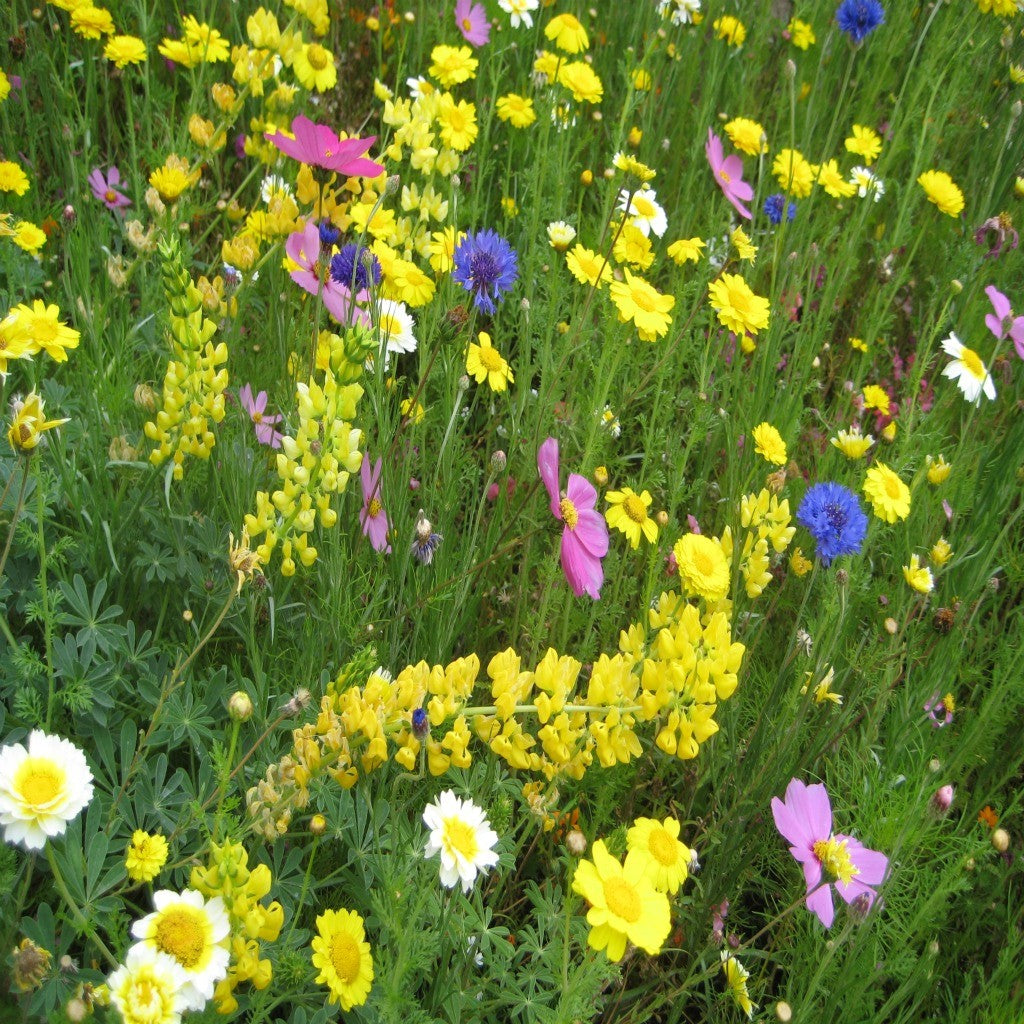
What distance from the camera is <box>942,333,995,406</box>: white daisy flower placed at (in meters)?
2.25

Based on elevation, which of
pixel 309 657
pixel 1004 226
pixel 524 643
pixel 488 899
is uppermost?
pixel 1004 226

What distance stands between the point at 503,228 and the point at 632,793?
167cm

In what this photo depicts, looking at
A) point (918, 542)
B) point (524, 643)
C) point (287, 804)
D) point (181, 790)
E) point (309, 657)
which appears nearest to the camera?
point (287, 804)

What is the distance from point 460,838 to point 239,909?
0.77 feet

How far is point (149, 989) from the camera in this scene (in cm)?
79

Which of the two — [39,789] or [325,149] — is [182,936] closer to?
[39,789]

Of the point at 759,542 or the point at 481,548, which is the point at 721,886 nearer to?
the point at 759,542

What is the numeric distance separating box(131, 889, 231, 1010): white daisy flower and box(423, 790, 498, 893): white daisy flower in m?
0.22

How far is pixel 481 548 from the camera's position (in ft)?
6.13

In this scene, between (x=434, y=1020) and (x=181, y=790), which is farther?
(x=181, y=790)

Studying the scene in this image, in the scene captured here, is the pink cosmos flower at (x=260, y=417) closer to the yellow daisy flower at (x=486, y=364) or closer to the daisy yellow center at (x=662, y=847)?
the yellow daisy flower at (x=486, y=364)

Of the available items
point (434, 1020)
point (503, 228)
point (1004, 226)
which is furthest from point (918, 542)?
point (434, 1020)

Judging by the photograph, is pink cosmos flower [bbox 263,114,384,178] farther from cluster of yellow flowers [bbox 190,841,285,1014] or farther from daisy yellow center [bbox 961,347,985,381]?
daisy yellow center [bbox 961,347,985,381]

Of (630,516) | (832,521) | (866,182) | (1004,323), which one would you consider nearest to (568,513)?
(630,516)
